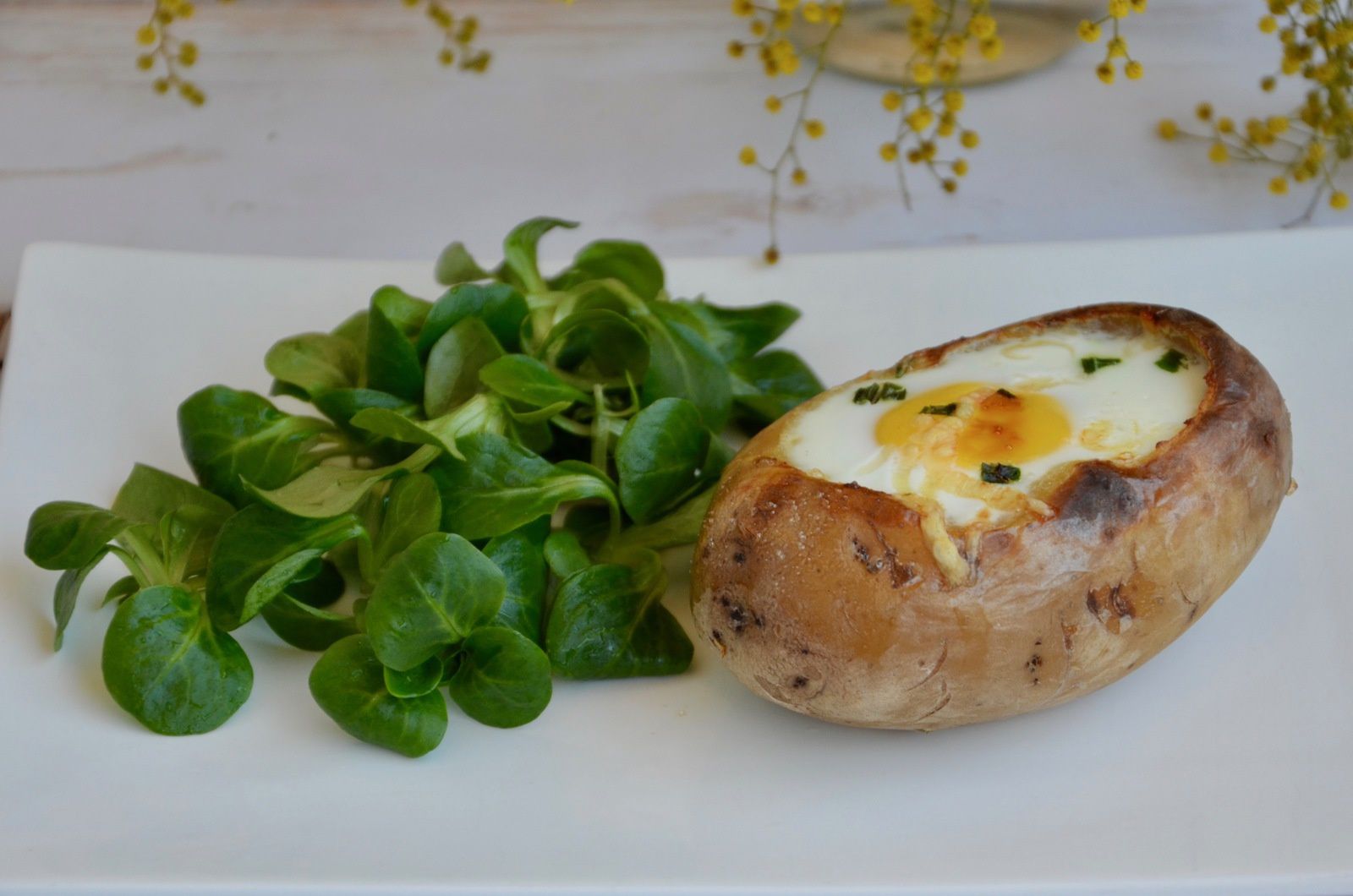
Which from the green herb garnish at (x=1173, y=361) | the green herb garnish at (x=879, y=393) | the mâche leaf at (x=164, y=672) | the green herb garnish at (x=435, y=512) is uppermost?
the green herb garnish at (x=1173, y=361)

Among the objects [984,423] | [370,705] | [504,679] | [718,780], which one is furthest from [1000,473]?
[370,705]

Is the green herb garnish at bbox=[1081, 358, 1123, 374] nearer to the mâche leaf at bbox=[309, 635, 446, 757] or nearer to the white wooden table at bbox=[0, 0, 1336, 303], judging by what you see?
the mâche leaf at bbox=[309, 635, 446, 757]

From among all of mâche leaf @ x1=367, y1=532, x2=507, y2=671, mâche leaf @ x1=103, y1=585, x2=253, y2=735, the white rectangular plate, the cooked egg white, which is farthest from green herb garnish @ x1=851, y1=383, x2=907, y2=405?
mâche leaf @ x1=103, y1=585, x2=253, y2=735

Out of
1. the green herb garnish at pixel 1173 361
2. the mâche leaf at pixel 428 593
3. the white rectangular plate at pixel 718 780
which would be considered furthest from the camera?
the green herb garnish at pixel 1173 361

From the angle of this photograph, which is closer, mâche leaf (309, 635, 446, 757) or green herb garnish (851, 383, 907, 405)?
mâche leaf (309, 635, 446, 757)

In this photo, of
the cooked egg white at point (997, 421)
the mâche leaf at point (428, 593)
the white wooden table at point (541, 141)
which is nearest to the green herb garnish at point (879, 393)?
the cooked egg white at point (997, 421)

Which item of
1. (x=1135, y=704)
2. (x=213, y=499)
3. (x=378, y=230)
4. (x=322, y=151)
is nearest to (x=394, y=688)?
(x=213, y=499)

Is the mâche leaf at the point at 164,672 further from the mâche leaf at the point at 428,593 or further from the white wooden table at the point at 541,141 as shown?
the white wooden table at the point at 541,141
